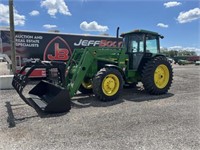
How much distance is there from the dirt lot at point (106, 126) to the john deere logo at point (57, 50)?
6173 mm

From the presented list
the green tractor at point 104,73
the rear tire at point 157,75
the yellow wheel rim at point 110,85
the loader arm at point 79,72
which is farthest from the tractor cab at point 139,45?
the loader arm at point 79,72

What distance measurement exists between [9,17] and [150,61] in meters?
8.21

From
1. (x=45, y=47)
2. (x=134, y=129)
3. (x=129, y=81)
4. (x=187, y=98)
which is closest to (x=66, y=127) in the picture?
(x=134, y=129)

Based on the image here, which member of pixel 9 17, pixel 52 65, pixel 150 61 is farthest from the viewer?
pixel 9 17

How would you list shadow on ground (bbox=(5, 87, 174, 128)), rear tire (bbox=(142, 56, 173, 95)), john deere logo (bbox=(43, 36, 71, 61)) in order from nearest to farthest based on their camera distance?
1. shadow on ground (bbox=(5, 87, 174, 128))
2. rear tire (bbox=(142, 56, 173, 95))
3. john deere logo (bbox=(43, 36, 71, 61))

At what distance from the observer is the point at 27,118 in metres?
5.13

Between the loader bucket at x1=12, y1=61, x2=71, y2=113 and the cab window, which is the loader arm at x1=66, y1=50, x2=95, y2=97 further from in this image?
the cab window

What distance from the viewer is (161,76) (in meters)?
8.27

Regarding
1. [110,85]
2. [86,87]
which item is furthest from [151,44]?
[86,87]

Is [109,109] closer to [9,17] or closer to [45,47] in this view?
[45,47]

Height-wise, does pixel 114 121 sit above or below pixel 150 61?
below

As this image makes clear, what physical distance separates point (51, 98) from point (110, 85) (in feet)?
6.37

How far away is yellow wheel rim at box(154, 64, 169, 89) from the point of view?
808 cm

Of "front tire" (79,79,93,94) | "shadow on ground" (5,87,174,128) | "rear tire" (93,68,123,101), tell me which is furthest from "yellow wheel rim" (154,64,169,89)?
"front tire" (79,79,93,94)
